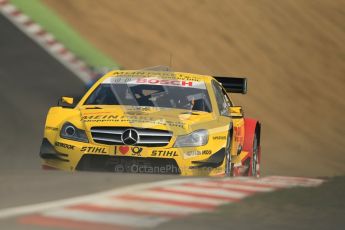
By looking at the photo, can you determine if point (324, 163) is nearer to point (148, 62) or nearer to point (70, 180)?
point (148, 62)

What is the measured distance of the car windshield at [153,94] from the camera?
11.5m

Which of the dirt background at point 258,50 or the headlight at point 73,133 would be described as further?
the dirt background at point 258,50

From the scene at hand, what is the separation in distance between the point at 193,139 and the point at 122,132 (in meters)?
0.72

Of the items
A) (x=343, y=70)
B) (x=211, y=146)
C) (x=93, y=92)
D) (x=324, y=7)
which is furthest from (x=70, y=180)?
(x=324, y=7)

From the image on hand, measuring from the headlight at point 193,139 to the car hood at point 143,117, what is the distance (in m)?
0.07

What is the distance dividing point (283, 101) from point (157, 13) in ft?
13.7

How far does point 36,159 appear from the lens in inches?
568

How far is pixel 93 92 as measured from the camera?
1170cm

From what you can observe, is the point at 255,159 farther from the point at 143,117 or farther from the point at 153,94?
the point at 143,117

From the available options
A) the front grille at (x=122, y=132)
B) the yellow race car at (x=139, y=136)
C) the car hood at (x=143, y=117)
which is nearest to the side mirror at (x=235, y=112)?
the yellow race car at (x=139, y=136)

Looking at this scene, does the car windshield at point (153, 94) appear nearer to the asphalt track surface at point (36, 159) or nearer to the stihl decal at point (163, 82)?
the stihl decal at point (163, 82)

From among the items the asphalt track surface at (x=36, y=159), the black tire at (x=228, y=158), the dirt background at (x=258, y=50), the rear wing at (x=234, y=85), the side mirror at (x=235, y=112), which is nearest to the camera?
the asphalt track surface at (x=36, y=159)

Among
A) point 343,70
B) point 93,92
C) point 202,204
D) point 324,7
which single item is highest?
point 324,7

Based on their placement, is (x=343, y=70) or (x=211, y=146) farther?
(x=343, y=70)
